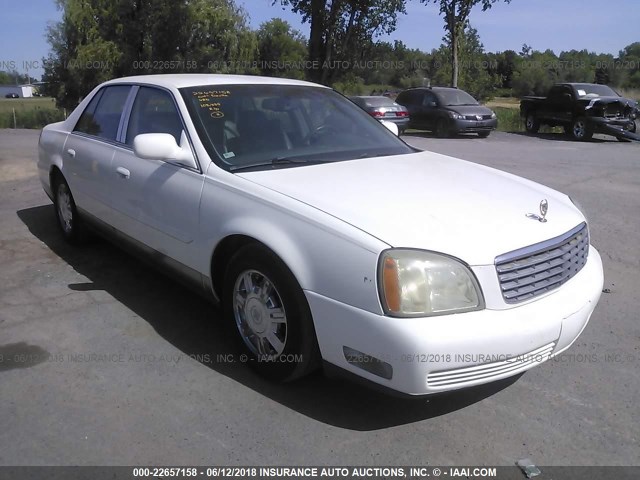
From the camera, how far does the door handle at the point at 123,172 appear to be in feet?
14.0

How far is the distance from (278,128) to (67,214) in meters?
2.69

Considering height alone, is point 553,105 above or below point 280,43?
below

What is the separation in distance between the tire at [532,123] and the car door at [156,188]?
18610mm

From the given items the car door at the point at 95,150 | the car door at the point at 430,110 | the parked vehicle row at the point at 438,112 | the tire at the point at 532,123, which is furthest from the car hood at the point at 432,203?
the tire at the point at 532,123

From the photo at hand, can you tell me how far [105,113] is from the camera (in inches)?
198

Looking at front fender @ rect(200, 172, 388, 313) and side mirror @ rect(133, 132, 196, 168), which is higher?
side mirror @ rect(133, 132, 196, 168)

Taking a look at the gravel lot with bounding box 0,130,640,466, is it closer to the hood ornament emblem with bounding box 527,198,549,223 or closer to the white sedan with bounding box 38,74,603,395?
the white sedan with bounding box 38,74,603,395

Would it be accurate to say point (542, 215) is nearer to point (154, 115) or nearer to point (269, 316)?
point (269, 316)

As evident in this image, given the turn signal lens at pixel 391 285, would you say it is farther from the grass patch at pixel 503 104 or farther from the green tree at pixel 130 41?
the grass patch at pixel 503 104

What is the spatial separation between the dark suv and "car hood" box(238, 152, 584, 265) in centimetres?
1552

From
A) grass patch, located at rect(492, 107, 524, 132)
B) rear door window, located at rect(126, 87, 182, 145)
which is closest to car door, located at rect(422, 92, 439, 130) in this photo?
grass patch, located at rect(492, 107, 524, 132)

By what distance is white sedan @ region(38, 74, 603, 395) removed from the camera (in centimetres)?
268

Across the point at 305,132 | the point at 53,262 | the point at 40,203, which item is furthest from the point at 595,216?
the point at 40,203

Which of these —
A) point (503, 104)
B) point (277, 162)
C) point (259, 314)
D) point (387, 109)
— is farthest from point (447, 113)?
point (503, 104)
